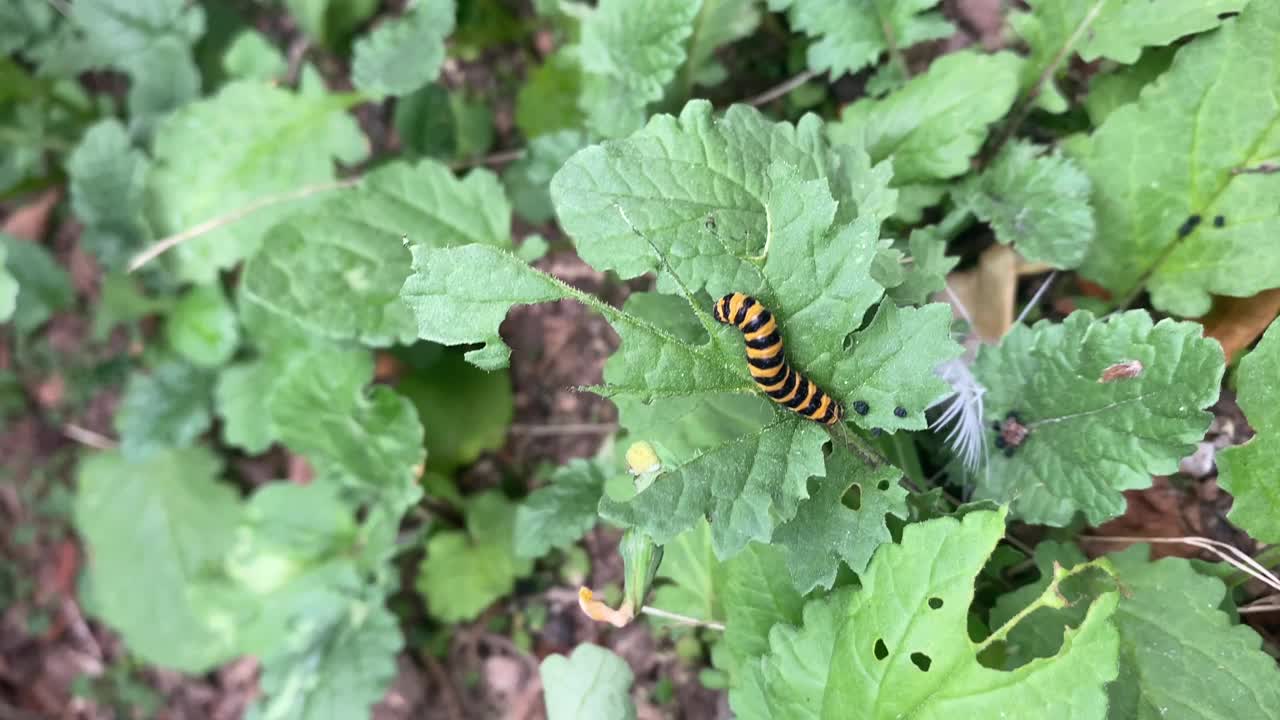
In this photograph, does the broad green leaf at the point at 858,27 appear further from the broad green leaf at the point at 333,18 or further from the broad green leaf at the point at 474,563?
the broad green leaf at the point at 333,18

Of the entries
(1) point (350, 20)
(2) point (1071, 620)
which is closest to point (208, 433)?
(1) point (350, 20)

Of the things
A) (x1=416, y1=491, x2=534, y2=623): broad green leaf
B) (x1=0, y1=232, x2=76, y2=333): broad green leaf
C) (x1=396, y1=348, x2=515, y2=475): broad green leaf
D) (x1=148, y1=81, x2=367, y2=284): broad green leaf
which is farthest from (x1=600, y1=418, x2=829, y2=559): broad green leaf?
(x1=0, y1=232, x2=76, y2=333): broad green leaf

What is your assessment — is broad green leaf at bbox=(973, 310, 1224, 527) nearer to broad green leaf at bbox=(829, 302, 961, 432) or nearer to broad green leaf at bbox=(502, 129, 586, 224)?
broad green leaf at bbox=(829, 302, 961, 432)

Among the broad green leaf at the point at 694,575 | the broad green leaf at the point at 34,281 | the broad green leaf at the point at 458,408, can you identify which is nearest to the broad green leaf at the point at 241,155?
the broad green leaf at the point at 458,408

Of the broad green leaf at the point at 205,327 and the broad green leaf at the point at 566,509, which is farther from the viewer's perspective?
the broad green leaf at the point at 205,327

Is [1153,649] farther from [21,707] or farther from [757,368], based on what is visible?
[21,707]

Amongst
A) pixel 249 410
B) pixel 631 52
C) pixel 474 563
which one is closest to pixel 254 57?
pixel 249 410
